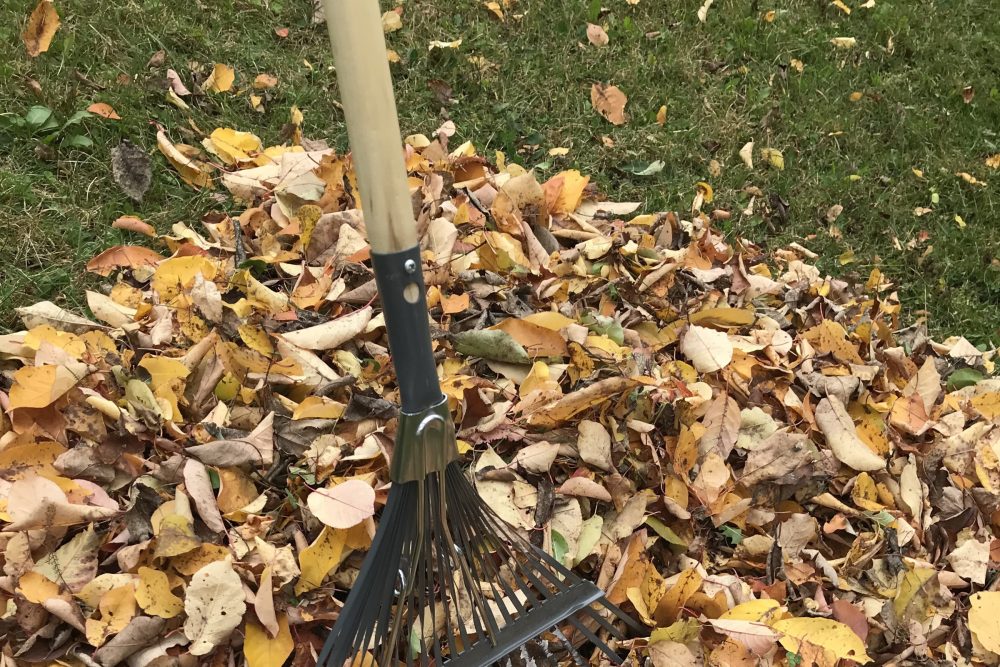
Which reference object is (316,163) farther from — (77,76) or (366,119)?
(366,119)

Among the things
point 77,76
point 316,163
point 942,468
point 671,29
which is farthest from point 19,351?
point 671,29

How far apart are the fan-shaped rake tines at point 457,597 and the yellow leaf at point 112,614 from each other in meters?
0.31

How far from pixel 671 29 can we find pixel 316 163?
183cm

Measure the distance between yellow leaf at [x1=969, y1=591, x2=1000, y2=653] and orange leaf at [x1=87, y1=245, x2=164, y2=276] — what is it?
1.84 meters

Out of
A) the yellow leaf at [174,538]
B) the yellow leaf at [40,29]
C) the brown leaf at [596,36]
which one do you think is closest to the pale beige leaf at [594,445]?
the yellow leaf at [174,538]

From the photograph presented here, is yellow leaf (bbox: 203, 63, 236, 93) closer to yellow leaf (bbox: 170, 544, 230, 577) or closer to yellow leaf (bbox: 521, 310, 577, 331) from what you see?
yellow leaf (bbox: 521, 310, 577, 331)

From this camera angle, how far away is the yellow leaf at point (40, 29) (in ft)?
7.12

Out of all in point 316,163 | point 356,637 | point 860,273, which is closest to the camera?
point 356,637

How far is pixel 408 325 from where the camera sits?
118 cm

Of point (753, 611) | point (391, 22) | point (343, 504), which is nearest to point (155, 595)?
point (343, 504)

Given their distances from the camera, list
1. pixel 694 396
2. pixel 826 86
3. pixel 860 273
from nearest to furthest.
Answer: pixel 694 396
pixel 860 273
pixel 826 86

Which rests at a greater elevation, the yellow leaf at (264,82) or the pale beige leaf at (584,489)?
the yellow leaf at (264,82)

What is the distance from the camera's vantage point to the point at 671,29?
3158 millimetres

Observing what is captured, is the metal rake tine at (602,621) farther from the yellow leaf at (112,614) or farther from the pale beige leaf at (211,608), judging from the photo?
the yellow leaf at (112,614)
